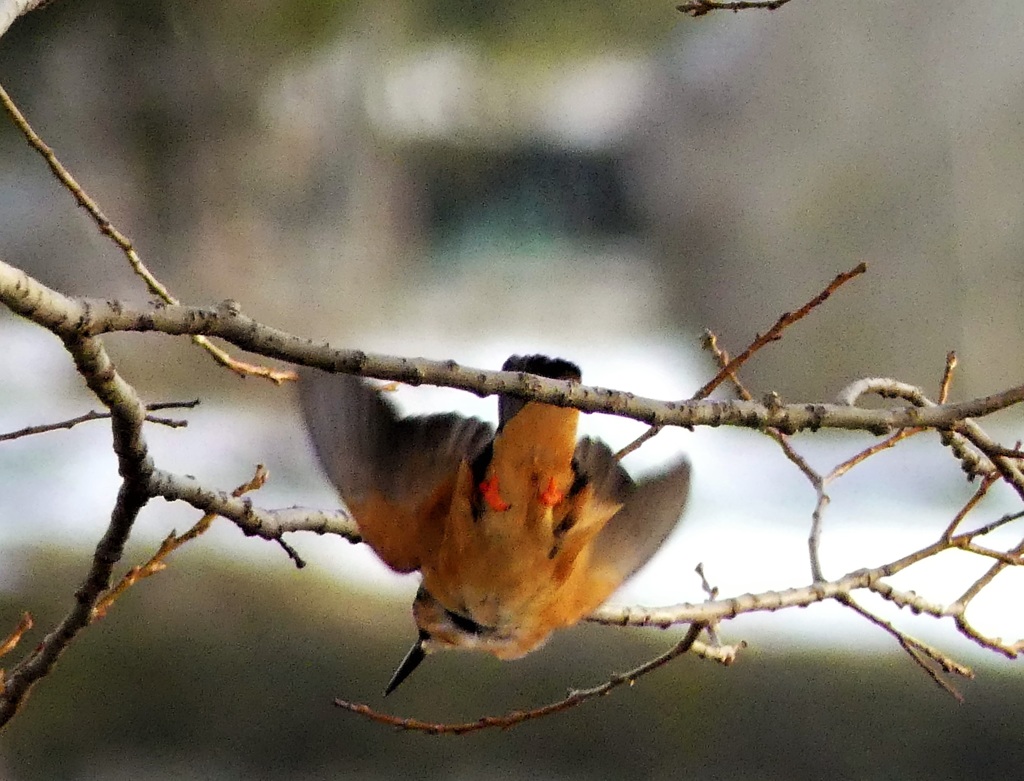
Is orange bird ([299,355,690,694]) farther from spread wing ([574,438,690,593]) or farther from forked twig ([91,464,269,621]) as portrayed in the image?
forked twig ([91,464,269,621])

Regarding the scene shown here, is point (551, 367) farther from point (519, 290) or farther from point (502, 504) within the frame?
point (519, 290)

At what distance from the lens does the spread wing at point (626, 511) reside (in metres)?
0.68

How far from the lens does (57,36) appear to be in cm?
161

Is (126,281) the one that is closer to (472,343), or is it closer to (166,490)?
(472,343)

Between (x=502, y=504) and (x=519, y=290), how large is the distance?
115 cm

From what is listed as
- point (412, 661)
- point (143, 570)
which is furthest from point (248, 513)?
point (412, 661)

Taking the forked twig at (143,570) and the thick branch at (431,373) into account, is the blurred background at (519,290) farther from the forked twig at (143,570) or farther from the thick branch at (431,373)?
the thick branch at (431,373)

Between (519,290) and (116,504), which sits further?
(519,290)

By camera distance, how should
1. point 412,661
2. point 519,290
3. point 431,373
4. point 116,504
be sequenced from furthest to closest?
point 519,290, point 412,661, point 116,504, point 431,373

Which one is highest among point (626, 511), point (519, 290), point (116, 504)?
point (519, 290)

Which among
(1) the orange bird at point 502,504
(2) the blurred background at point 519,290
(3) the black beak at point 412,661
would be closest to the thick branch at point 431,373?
(1) the orange bird at point 502,504

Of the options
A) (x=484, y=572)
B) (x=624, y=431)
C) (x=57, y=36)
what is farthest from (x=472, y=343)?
(x=484, y=572)

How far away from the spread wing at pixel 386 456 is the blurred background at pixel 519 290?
2.85 ft

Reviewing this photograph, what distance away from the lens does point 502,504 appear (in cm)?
66
